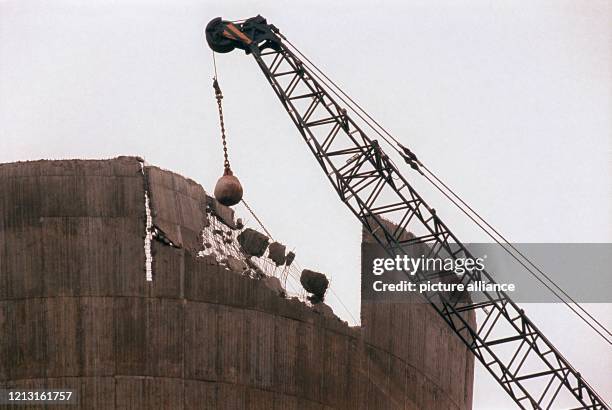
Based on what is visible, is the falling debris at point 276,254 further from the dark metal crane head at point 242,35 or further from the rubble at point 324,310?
the dark metal crane head at point 242,35

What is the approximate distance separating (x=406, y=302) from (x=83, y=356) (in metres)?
11.7

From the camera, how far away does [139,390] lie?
1946 inches

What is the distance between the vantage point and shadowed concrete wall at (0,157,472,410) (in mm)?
49438

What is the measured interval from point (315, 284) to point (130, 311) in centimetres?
675

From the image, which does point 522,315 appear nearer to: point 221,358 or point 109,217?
point 221,358

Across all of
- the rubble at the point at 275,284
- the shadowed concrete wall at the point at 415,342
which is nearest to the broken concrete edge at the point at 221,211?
the rubble at the point at 275,284

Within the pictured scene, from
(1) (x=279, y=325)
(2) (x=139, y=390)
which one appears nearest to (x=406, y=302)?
(1) (x=279, y=325)

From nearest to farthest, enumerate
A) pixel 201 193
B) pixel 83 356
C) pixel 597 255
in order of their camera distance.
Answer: pixel 83 356 → pixel 201 193 → pixel 597 255

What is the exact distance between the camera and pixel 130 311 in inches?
1959

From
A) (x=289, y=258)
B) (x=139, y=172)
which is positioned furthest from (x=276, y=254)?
(x=139, y=172)

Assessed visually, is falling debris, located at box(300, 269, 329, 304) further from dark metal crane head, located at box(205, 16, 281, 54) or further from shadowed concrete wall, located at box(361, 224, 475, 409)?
dark metal crane head, located at box(205, 16, 281, 54)

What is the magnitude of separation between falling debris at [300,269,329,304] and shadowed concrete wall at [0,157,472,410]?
59.3 inches

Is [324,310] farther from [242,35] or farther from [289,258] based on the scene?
[242,35]

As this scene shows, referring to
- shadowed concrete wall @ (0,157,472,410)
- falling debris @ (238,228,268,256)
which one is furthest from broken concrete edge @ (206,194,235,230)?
shadowed concrete wall @ (0,157,472,410)
